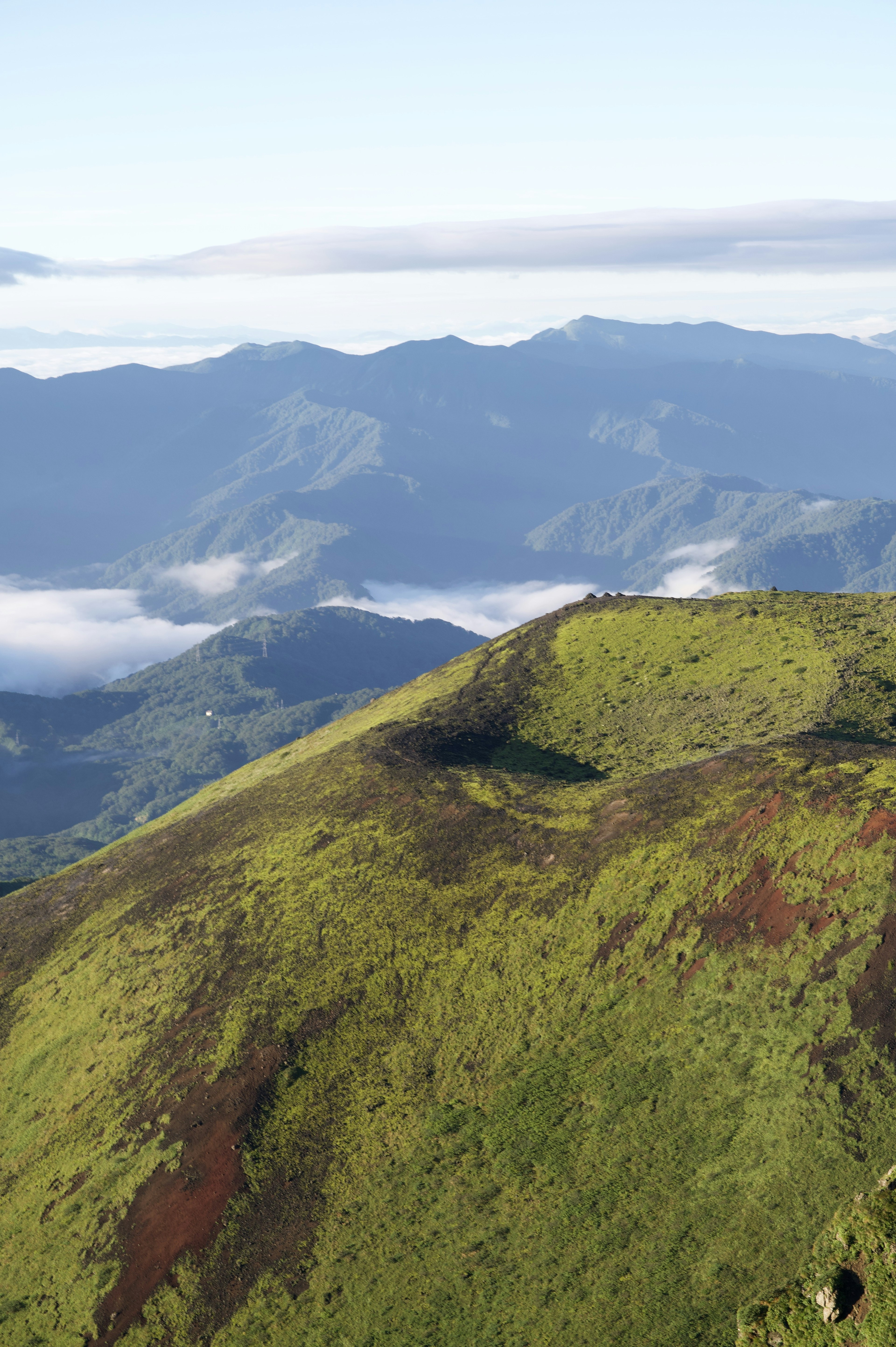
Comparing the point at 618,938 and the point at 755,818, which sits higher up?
the point at 755,818

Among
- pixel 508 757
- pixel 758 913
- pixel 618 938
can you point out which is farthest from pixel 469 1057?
pixel 508 757

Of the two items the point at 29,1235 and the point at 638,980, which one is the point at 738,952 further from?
the point at 29,1235

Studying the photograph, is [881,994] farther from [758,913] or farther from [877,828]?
[877,828]

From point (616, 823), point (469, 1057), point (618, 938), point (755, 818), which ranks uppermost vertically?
point (755, 818)

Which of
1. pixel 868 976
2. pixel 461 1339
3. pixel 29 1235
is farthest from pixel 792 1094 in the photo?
pixel 29 1235

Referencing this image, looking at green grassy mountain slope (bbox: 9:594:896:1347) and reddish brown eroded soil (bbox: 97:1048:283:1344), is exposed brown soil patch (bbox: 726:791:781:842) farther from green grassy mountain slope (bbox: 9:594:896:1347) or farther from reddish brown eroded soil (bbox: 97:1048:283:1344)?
reddish brown eroded soil (bbox: 97:1048:283:1344)

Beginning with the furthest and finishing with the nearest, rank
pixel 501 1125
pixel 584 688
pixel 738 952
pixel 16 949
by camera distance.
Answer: pixel 584 688 < pixel 16 949 < pixel 738 952 < pixel 501 1125
